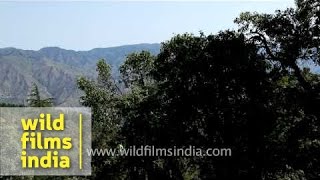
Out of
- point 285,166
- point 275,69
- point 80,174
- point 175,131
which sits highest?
point 275,69

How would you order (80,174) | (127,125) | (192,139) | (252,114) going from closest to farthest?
(252,114) → (192,139) → (127,125) → (80,174)

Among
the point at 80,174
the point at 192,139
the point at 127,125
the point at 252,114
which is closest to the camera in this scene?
the point at 252,114

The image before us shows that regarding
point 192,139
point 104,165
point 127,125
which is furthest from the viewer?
point 104,165

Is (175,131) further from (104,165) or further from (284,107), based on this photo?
(104,165)

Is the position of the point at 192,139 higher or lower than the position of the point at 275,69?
lower

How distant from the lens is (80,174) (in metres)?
55.1

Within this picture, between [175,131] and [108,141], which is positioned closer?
[175,131]

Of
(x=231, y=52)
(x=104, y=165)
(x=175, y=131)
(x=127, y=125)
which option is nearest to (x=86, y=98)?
(x=104, y=165)

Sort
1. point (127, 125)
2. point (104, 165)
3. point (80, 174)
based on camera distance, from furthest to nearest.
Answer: point (80, 174) → point (104, 165) → point (127, 125)

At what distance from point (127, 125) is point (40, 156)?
71.4 feet

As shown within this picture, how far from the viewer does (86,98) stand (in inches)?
2448

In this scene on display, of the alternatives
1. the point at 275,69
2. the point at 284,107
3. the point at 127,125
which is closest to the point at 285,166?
the point at 284,107

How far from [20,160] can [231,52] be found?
38.9 metres

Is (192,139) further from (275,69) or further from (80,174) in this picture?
(80,174)
